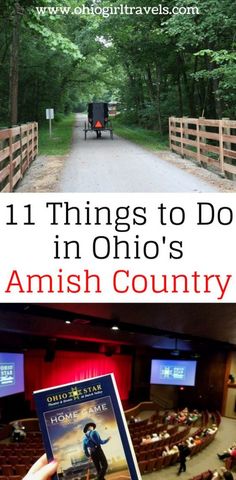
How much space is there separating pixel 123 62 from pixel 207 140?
644 millimetres

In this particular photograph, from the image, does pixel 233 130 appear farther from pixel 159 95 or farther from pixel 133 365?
pixel 133 365

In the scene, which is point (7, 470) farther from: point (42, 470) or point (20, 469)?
point (42, 470)

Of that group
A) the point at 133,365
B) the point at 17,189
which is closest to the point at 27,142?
the point at 17,189

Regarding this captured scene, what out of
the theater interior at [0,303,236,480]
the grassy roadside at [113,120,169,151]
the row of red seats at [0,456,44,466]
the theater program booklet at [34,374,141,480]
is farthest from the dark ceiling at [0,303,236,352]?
Answer: the theater program booklet at [34,374,141,480]

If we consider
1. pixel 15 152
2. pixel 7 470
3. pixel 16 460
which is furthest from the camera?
pixel 16 460

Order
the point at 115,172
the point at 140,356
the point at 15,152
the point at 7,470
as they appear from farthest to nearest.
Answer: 1. the point at 140,356
2. the point at 7,470
3. the point at 15,152
4. the point at 115,172

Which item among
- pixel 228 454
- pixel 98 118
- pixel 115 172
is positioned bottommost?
pixel 228 454

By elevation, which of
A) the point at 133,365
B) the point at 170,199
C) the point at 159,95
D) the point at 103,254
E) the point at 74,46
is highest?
the point at 74,46

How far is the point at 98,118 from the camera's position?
2566mm

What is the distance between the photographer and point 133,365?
13.0 meters

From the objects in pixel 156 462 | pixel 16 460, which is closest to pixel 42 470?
pixel 16 460

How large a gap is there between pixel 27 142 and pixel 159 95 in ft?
2.84

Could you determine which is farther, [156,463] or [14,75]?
[156,463]

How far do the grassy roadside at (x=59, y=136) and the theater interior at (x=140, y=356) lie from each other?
6.74ft
